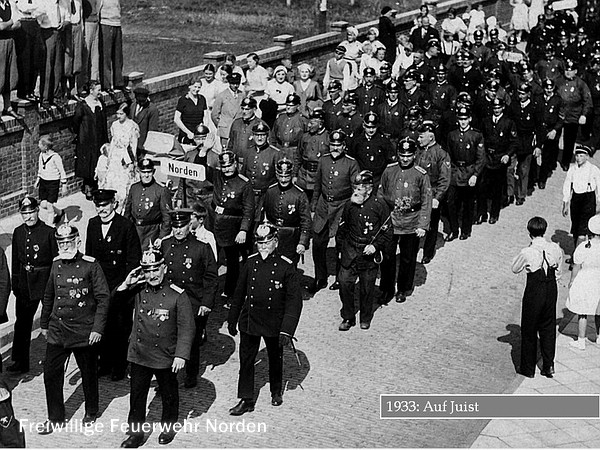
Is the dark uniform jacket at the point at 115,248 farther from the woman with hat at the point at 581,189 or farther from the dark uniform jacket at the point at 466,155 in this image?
the woman with hat at the point at 581,189

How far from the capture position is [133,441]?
10695 millimetres

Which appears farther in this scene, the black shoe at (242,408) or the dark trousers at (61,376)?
the black shoe at (242,408)

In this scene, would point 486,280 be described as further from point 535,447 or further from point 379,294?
point 535,447

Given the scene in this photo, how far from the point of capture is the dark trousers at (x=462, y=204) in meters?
16.3

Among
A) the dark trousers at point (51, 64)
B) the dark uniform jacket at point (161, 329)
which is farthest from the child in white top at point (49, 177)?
the dark uniform jacket at point (161, 329)

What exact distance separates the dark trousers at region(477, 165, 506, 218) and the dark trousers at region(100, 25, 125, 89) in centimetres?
610

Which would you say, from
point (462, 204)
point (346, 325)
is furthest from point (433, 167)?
point (346, 325)

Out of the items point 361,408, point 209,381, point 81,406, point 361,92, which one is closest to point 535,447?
point 361,408

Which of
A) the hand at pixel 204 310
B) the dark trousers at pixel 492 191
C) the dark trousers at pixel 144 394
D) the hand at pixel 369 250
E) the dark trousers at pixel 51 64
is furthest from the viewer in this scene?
the dark trousers at pixel 51 64

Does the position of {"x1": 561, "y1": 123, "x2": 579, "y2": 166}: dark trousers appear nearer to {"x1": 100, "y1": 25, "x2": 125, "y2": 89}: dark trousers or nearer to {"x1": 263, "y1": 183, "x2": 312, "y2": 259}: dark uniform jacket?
{"x1": 100, "y1": 25, "x2": 125, "y2": 89}: dark trousers

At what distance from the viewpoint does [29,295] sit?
12109 mm

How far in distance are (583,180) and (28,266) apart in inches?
276

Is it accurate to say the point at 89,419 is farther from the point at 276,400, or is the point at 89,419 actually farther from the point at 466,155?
the point at 466,155

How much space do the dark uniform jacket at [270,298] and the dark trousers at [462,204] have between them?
5300 mm
